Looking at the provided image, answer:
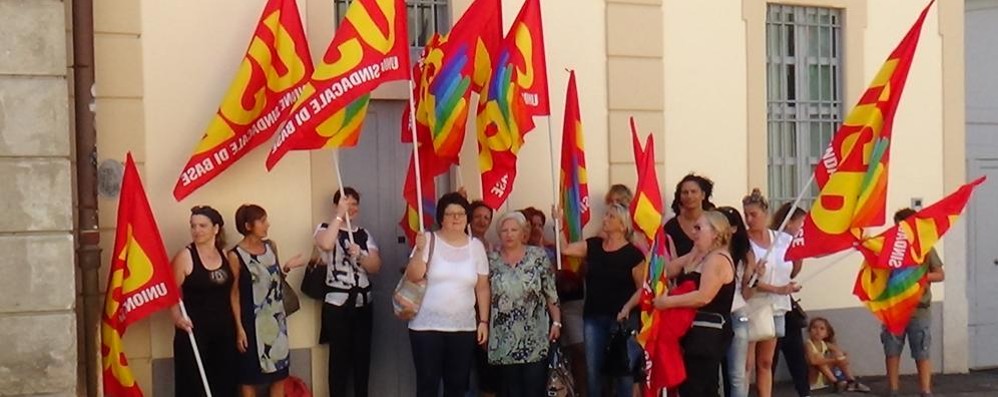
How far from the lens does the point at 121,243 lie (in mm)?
7801

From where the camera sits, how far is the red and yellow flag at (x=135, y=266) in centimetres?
776

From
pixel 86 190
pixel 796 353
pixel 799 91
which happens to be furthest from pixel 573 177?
pixel 86 190

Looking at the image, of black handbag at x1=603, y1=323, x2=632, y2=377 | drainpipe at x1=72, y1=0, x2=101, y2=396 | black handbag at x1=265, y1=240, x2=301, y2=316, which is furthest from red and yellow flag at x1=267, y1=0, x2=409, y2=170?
black handbag at x1=603, y1=323, x2=632, y2=377

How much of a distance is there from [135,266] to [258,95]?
142cm

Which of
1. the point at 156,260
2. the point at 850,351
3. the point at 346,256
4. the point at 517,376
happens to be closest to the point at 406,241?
the point at 346,256

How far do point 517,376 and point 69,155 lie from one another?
127 inches

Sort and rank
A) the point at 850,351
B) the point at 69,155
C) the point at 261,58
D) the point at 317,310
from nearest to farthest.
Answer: the point at 69,155 < the point at 261,58 < the point at 317,310 < the point at 850,351

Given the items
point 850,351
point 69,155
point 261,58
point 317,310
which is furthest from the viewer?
point 850,351

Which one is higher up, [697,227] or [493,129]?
[493,129]

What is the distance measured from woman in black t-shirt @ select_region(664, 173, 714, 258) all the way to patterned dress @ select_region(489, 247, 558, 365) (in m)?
0.98

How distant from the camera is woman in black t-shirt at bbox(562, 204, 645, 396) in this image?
28.8 feet

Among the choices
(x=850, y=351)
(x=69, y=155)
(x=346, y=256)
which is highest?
(x=69, y=155)

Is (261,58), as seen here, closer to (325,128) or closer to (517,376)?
(325,128)

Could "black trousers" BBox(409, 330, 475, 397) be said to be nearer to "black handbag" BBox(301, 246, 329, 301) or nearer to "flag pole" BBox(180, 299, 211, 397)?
"black handbag" BBox(301, 246, 329, 301)
